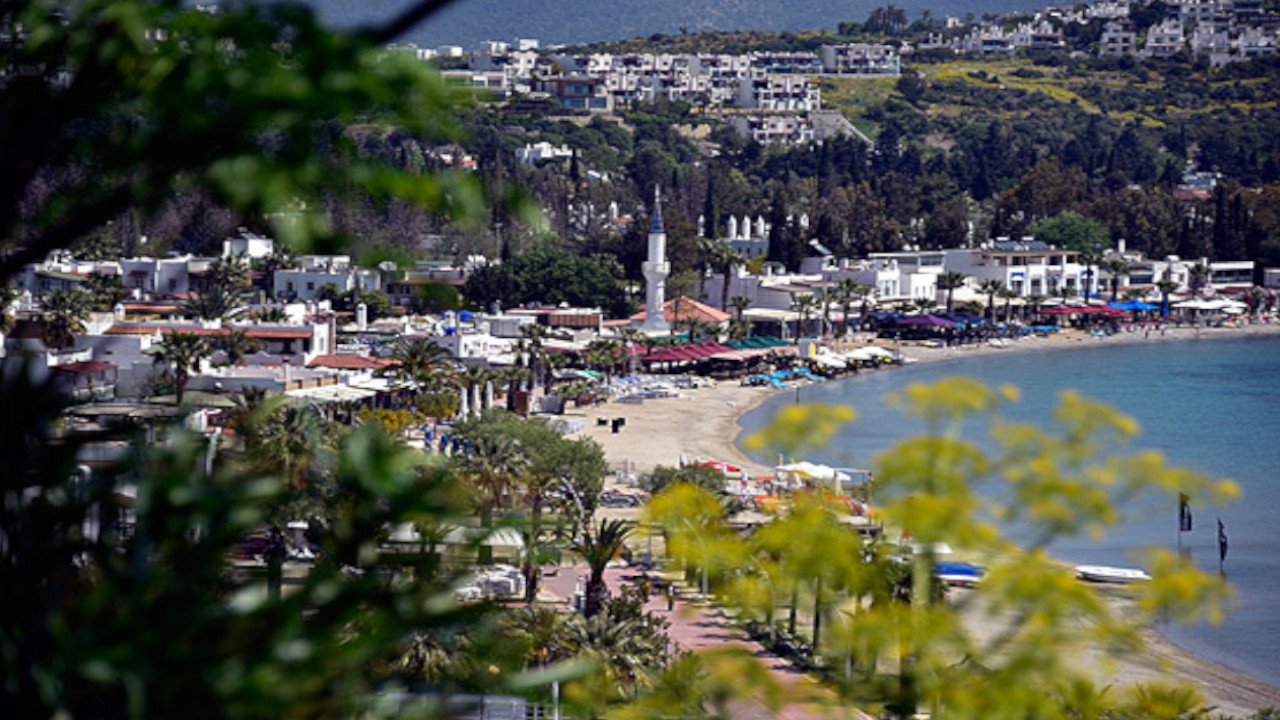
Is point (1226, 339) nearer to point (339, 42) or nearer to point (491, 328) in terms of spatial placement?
point (491, 328)

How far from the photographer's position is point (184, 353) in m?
33.0

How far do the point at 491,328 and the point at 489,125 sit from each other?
68472 mm

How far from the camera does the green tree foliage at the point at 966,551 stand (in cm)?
349

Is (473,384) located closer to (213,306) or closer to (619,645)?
(213,306)

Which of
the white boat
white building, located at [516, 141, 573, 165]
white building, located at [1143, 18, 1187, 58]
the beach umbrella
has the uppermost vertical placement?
white building, located at [1143, 18, 1187, 58]

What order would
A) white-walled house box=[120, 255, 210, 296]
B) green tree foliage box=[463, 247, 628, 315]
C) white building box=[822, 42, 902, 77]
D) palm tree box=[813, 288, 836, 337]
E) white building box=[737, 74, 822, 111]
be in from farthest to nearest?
white building box=[822, 42, 902, 77] → white building box=[737, 74, 822, 111] → palm tree box=[813, 288, 836, 337] → green tree foliage box=[463, 247, 628, 315] → white-walled house box=[120, 255, 210, 296]

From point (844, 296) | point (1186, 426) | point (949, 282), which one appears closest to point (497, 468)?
point (1186, 426)

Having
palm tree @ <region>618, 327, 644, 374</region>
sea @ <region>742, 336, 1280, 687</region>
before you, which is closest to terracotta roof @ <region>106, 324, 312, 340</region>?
sea @ <region>742, 336, 1280, 687</region>

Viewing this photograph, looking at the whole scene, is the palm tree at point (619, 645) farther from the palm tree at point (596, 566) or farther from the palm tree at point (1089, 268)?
the palm tree at point (1089, 268)

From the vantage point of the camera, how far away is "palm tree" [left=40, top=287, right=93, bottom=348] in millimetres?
38906

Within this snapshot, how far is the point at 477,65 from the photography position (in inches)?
6201

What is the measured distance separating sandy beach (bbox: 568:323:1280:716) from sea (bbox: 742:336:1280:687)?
568mm

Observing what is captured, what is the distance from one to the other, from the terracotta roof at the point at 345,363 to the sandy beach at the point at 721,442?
564cm

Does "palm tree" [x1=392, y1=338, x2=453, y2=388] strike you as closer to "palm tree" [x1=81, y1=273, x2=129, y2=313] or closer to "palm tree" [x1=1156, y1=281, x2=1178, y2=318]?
"palm tree" [x1=81, y1=273, x2=129, y2=313]
